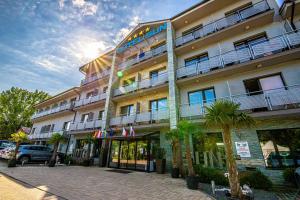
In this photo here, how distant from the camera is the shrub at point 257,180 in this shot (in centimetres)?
771

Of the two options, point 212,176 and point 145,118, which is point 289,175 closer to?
point 212,176

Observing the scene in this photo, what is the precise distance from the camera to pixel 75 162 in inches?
675

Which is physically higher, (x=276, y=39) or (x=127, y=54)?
(x=127, y=54)

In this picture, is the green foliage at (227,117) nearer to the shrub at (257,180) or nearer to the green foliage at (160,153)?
the shrub at (257,180)

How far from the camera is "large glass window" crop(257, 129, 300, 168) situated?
866cm

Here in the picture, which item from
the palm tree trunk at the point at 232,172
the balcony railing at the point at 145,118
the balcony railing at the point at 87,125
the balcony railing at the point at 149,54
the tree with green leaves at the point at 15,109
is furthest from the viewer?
the tree with green leaves at the point at 15,109

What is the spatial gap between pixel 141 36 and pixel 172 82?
895 centimetres

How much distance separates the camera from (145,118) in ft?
45.7

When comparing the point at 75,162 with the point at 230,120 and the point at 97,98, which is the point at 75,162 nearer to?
the point at 97,98

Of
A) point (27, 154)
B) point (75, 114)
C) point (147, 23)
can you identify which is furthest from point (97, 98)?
point (147, 23)

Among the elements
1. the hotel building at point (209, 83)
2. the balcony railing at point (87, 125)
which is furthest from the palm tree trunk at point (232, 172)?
the balcony railing at point (87, 125)

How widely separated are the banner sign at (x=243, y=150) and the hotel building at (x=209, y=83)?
5cm

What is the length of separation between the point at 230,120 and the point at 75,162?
16.9m

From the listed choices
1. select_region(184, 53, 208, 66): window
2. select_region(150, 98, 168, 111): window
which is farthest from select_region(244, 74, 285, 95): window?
select_region(150, 98, 168, 111): window
